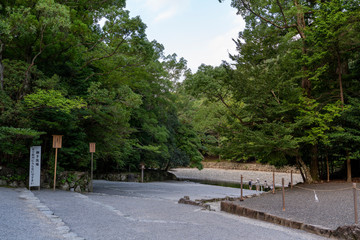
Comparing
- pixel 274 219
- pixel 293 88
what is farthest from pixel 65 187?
pixel 293 88

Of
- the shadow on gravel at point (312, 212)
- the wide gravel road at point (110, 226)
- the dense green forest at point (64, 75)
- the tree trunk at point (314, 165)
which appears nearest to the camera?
the wide gravel road at point (110, 226)

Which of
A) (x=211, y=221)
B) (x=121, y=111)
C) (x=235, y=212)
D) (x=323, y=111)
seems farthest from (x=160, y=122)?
(x=211, y=221)

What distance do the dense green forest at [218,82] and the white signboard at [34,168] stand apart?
547 mm

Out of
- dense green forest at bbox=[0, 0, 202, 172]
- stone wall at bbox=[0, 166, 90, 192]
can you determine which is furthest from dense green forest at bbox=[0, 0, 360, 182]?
stone wall at bbox=[0, 166, 90, 192]

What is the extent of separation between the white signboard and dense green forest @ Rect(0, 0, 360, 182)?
Answer: 21.5 inches

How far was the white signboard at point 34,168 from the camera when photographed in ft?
31.4

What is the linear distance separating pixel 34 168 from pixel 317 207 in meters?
9.11

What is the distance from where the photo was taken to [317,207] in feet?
24.2

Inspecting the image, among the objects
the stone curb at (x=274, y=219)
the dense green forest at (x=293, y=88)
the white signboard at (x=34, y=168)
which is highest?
the dense green forest at (x=293, y=88)

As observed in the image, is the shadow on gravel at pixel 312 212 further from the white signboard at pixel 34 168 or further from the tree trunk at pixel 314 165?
the white signboard at pixel 34 168

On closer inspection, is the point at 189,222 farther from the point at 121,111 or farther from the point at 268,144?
the point at 121,111

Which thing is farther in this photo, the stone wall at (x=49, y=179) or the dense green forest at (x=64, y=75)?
the stone wall at (x=49, y=179)

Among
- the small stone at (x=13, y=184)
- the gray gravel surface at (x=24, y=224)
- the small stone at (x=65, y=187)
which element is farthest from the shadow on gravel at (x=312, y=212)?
the small stone at (x=13, y=184)

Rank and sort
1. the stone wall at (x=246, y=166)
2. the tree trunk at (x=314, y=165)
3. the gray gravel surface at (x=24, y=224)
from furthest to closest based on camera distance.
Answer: the stone wall at (x=246, y=166) < the tree trunk at (x=314, y=165) < the gray gravel surface at (x=24, y=224)
